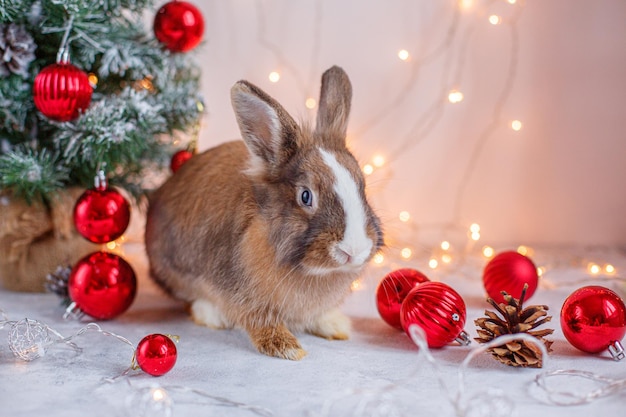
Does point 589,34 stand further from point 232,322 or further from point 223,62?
point 232,322

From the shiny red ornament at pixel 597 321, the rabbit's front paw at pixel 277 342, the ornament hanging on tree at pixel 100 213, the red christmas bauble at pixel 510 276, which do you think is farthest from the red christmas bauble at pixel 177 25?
the shiny red ornament at pixel 597 321

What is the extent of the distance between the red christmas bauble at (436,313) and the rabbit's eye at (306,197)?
29cm

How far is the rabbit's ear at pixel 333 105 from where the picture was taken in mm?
Answer: 1493

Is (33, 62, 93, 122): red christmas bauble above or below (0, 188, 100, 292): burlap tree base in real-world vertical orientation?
above

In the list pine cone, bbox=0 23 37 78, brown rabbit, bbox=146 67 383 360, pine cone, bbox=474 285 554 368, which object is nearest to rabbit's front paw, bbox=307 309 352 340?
brown rabbit, bbox=146 67 383 360

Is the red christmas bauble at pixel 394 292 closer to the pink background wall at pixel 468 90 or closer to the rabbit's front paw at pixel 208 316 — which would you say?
the rabbit's front paw at pixel 208 316

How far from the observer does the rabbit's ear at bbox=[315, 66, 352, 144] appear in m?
1.49

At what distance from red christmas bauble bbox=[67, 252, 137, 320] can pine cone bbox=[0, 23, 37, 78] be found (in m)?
0.47

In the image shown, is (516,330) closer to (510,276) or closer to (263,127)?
(510,276)

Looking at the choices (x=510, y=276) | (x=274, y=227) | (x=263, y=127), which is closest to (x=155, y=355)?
(x=274, y=227)

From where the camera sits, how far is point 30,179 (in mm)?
1604

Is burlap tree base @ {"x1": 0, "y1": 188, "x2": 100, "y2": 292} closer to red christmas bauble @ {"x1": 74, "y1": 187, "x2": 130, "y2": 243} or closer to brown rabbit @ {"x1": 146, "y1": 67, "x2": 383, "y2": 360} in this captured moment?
red christmas bauble @ {"x1": 74, "y1": 187, "x2": 130, "y2": 243}

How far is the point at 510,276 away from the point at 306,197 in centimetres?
61

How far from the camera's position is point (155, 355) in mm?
1245
